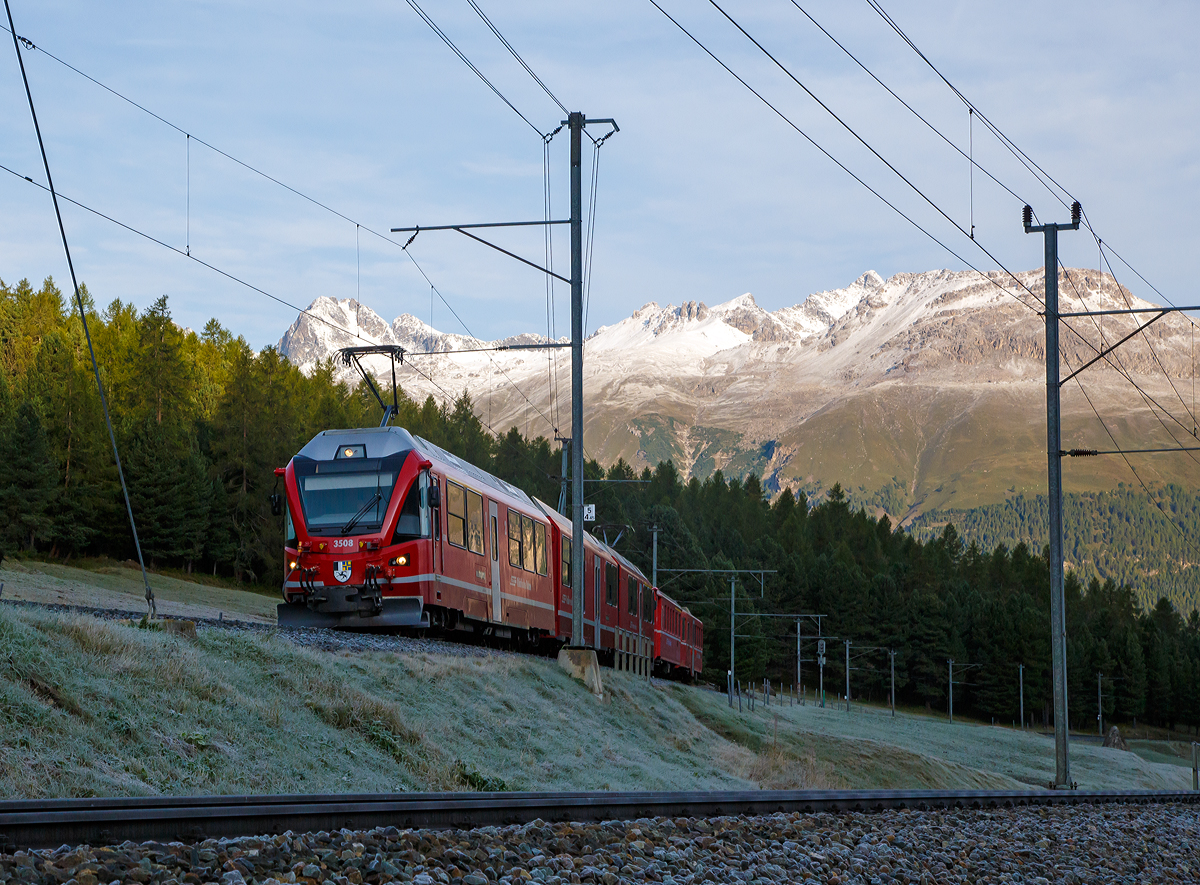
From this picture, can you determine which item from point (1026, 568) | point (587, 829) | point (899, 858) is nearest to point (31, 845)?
point (587, 829)

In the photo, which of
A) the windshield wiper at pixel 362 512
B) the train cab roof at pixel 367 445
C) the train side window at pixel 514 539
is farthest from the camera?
the train side window at pixel 514 539

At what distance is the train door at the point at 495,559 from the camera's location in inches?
968

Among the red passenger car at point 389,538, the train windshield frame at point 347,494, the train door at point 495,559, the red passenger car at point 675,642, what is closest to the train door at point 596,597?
the red passenger car at point 389,538

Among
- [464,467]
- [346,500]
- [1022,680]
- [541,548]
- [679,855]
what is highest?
[464,467]

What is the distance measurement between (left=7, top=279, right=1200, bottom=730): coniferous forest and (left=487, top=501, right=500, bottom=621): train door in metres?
42.1

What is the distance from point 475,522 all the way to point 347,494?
3131 mm

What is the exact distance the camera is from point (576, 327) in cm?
2300

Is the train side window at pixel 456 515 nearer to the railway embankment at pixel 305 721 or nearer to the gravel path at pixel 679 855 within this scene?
the railway embankment at pixel 305 721

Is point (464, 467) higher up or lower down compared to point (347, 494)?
higher up

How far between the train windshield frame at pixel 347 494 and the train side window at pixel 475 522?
2.49m

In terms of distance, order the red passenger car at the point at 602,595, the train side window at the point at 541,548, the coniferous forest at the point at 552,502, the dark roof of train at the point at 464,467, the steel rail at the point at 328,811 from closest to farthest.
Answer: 1. the steel rail at the point at 328,811
2. the dark roof of train at the point at 464,467
3. the train side window at the point at 541,548
4. the red passenger car at the point at 602,595
5. the coniferous forest at the point at 552,502

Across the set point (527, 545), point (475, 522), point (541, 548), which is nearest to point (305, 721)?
point (475, 522)

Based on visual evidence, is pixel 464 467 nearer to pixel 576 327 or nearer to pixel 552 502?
pixel 576 327

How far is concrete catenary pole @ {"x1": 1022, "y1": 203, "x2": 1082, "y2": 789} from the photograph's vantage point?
23000 mm
